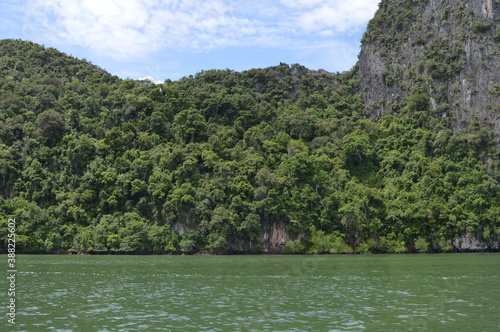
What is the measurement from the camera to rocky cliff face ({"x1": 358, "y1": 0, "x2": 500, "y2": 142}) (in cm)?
9794

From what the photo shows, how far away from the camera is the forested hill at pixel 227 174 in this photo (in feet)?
254

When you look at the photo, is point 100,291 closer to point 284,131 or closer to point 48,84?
point 284,131

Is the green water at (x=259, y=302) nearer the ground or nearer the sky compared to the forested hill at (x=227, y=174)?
nearer the ground

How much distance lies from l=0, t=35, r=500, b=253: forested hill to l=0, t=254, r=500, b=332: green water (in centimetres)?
3773

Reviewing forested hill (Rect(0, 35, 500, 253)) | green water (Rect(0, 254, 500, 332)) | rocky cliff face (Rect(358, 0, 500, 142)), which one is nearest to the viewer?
green water (Rect(0, 254, 500, 332))

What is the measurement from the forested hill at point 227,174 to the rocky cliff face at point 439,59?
3719mm

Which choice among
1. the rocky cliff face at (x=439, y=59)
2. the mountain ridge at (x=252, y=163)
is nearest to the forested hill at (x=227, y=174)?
the mountain ridge at (x=252, y=163)

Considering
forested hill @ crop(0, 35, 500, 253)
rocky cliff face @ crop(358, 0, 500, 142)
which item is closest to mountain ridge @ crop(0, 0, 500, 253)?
forested hill @ crop(0, 35, 500, 253)

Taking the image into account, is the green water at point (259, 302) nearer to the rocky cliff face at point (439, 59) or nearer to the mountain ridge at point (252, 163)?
the mountain ridge at point (252, 163)

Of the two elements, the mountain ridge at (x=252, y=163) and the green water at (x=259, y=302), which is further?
the mountain ridge at (x=252, y=163)

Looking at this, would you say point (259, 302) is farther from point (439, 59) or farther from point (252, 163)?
point (439, 59)

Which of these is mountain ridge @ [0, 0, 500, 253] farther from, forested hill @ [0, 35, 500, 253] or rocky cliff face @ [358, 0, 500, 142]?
rocky cliff face @ [358, 0, 500, 142]

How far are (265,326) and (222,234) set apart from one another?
5706 centimetres

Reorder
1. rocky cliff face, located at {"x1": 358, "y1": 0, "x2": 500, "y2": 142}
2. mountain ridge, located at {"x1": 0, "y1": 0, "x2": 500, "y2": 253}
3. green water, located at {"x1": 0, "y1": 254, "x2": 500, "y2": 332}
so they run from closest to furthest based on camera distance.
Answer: green water, located at {"x1": 0, "y1": 254, "x2": 500, "y2": 332} < mountain ridge, located at {"x1": 0, "y1": 0, "x2": 500, "y2": 253} < rocky cliff face, located at {"x1": 358, "y1": 0, "x2": 500, "y2": 142}
